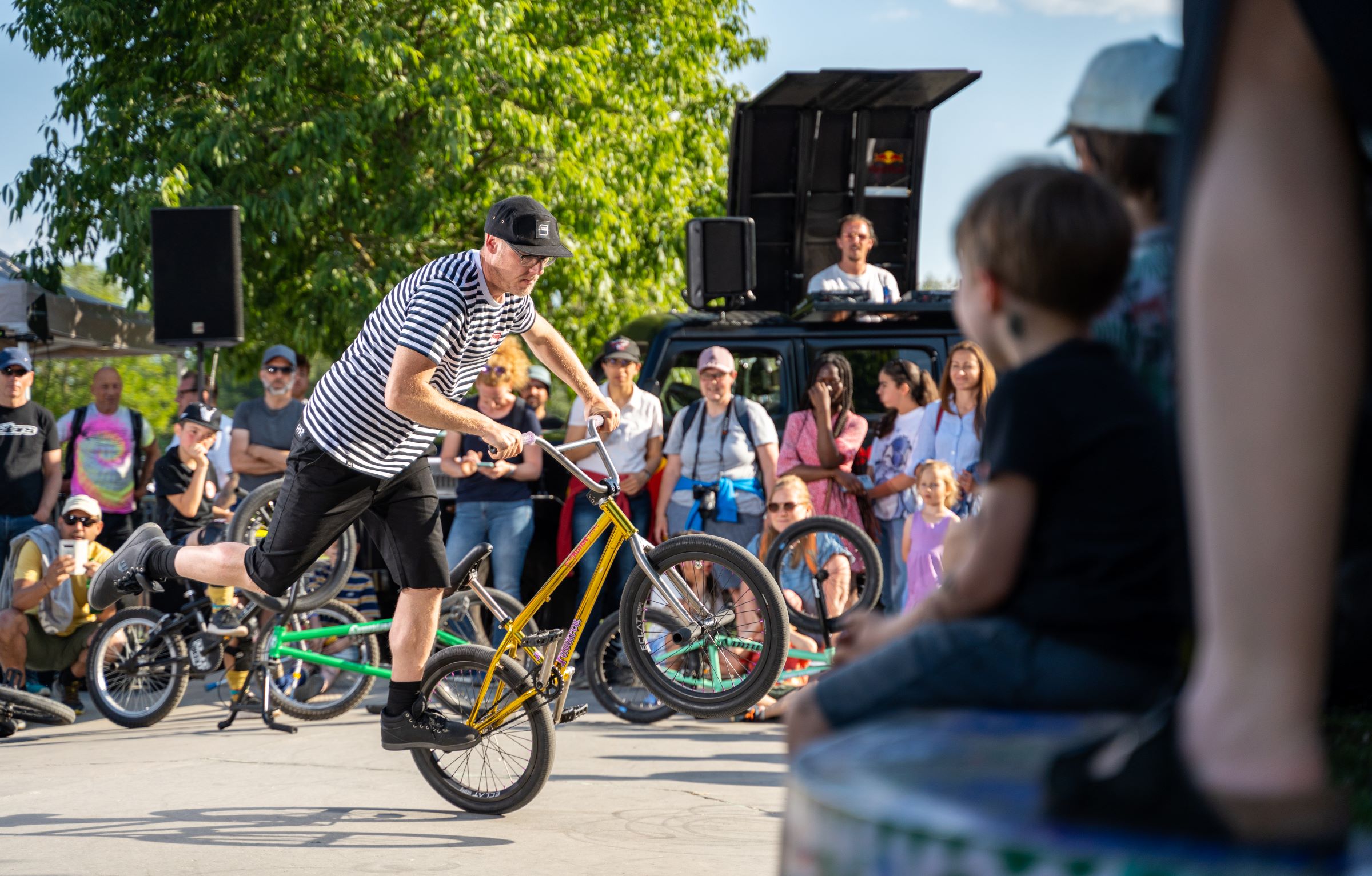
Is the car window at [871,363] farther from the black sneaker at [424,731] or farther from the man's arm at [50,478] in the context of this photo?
the man's arm at [50,478]

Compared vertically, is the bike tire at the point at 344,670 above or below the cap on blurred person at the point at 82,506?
below

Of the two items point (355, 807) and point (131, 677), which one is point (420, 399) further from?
point (131, 677)

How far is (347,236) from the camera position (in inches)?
602

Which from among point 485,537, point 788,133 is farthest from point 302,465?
point 788,133

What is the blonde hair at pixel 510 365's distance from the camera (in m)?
7.53

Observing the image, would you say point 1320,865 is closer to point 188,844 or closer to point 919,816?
point 919,816

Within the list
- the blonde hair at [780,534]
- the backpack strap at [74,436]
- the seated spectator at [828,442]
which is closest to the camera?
the blonde hair at [780,534]

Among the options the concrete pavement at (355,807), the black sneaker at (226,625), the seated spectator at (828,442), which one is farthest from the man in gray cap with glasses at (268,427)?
the seated spectator at (828,442)

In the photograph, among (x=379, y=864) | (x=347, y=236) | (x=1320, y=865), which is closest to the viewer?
(x=1320, y=865)

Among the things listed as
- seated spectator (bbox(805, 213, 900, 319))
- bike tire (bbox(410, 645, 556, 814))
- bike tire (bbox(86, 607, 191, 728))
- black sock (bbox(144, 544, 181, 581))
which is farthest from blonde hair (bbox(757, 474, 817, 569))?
bike tire (bbox(86, 607, 191, 728))

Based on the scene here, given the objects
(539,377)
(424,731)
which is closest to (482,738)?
(424,731)

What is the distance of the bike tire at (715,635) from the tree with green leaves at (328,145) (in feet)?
31.2

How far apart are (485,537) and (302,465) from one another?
328cm

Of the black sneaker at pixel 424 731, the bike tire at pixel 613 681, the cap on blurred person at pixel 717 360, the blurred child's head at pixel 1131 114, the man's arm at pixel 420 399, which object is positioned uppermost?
the blurred child's head at pixel 1131 114
